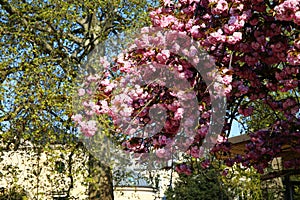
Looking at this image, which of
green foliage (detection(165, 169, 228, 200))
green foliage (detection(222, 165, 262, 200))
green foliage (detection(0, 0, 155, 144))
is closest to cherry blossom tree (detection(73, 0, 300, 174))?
green foliage (detection(0, 0, 155, 144))

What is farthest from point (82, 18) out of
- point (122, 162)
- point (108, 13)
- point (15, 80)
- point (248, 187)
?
point (248, 187)

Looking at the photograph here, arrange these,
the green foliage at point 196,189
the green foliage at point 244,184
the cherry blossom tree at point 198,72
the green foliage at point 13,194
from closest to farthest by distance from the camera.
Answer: the cherry blossom tree at point 198,72
the green foliage at point 244,184
the green foliage at point 13,194
the green foliage at point 196,189

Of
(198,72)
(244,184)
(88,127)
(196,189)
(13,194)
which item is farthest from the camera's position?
(196,189)

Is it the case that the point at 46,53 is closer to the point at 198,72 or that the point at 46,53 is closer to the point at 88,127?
the point at 88,127

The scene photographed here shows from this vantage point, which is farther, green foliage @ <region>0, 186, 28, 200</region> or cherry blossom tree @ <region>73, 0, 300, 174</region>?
green foliage @ <region>0, 186, 28, 200</region>

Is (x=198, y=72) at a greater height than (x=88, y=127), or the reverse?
(x=198, y=72)

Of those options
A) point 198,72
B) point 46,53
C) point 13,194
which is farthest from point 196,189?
point 198,72

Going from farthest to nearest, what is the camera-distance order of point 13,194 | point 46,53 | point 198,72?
point 13,194, point 46,53, point 198,72

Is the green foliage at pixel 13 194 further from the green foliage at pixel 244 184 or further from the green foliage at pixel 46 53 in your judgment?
the green foliage at pixel 244 184

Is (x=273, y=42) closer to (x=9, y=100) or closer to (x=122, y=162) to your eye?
(x=122, y=162)

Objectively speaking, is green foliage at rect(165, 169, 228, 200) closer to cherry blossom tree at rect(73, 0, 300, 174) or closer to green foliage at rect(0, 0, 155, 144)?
green foliage at rect(0, 0, 155, 144)

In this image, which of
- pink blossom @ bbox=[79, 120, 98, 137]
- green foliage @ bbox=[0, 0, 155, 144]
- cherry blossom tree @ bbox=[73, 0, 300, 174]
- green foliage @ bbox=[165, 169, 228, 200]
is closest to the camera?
cherry blossom tree @ bbox=[73, 0, 300, 174]

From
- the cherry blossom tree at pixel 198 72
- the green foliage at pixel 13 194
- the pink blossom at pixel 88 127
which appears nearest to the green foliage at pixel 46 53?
the green foliage at pixel 13 194

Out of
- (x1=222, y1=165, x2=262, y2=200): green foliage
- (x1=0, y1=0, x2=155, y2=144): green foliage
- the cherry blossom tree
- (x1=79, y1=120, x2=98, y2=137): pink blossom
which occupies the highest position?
(x1=0, y1=0, x2=155, y2=144): green foliage
